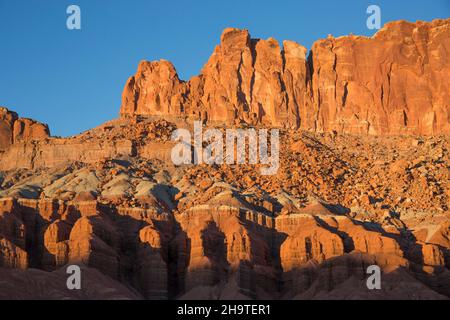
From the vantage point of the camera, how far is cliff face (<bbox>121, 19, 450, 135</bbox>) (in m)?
182

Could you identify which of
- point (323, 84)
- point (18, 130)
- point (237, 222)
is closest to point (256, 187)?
point (237, 222)

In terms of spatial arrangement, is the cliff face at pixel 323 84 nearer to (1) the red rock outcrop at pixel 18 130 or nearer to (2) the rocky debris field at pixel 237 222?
(2) the rocky debris field at pixel 237 222

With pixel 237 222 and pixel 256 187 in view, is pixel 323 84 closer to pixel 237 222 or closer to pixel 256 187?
pixel 256 187

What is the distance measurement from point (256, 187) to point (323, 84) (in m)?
34.5

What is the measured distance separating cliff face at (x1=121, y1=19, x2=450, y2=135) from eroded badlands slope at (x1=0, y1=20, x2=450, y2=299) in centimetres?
20

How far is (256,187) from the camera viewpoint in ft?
513

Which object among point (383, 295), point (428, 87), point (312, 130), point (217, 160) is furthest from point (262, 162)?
point (383, 295)

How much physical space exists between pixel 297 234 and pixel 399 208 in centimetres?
1744

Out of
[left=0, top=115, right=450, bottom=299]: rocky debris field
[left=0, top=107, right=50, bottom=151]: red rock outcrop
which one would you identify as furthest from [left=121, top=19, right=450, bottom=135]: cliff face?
[left=0, top=107, right=50, bottom=151]: red rock outcrop

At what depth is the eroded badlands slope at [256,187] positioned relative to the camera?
440 ft

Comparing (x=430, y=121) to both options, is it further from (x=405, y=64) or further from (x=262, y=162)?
(x=262, y=162)

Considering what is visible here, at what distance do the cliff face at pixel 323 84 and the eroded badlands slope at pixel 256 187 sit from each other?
0.66 ft

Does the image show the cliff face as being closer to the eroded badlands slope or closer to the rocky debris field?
the eroded badlands slope

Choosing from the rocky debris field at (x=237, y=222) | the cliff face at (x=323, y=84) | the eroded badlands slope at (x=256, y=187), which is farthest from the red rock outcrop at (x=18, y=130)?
the cliff face at (x=323, y=84)
